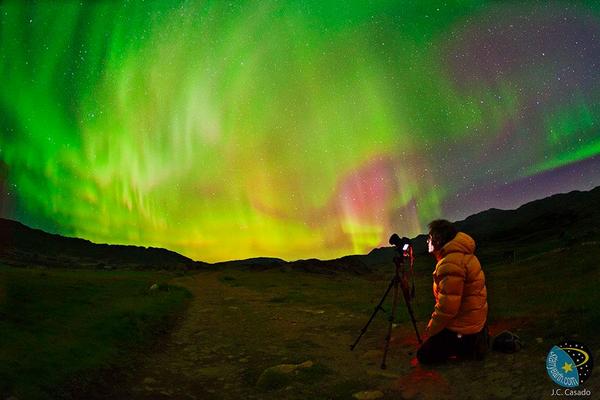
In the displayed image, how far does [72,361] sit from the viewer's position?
8859 millimetres

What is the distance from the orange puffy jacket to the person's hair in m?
0.14

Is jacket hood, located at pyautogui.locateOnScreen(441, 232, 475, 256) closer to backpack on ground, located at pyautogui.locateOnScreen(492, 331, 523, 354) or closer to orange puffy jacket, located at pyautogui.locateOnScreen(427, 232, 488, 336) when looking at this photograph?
orange puffy jacket, located at pyautogui.locateOnScreen(427, 232, 488, 336)

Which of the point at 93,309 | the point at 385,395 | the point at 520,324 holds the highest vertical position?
the point at 93,309

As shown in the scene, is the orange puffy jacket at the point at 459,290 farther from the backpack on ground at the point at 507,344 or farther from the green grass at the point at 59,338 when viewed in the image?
the green grass at the point at 59,338

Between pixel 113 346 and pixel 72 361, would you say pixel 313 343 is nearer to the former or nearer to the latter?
pixel 113 346

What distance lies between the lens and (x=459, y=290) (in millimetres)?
7570

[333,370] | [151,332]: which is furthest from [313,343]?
[151,332]

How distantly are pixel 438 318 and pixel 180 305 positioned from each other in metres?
18.4

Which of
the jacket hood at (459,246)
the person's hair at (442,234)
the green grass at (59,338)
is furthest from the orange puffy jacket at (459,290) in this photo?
the green grass at (59,338)

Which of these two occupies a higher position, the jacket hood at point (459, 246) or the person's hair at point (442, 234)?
the person's hair at point (442, 234)

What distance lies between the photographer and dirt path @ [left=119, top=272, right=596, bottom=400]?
282 inches

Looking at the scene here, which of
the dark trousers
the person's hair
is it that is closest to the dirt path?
the dark trousers

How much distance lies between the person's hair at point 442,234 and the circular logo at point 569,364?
2.80 metres

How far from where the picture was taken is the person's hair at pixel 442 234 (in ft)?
26.3
